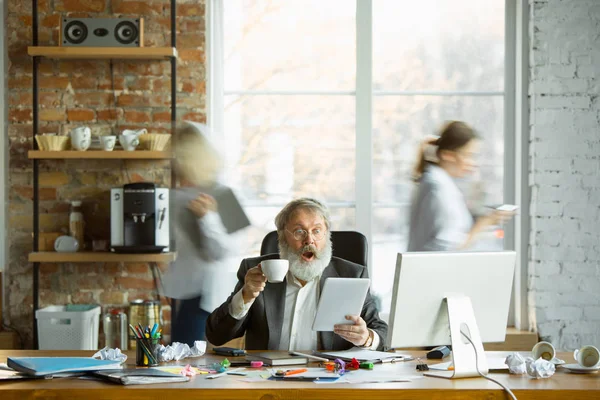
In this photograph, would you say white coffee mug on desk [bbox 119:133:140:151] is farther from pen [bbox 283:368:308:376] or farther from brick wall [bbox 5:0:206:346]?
pen [bbox 283:368:308:376]

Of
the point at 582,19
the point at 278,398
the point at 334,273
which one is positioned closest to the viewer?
the point at 278,398

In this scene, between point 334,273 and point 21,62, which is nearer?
point 334,273

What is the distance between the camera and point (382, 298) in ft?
15.0

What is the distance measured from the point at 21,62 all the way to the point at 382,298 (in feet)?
7.72

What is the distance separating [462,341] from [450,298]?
0.11 metres

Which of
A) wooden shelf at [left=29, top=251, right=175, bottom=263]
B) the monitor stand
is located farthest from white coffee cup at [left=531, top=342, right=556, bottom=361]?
wooden shelf at [left=29, top=251, right=175, bottom=263]

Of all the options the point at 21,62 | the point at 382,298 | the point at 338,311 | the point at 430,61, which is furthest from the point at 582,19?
the point at 21,62

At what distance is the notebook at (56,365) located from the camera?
2.02m

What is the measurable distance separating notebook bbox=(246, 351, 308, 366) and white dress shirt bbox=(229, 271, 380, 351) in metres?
0.27

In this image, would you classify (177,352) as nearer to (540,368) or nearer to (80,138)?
(540,368)

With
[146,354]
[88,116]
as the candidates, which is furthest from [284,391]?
[88,116]

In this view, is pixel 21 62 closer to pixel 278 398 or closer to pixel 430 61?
pixel 430 61

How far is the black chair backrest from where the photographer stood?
2.99 meters

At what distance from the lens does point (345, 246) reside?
301 centimetres
